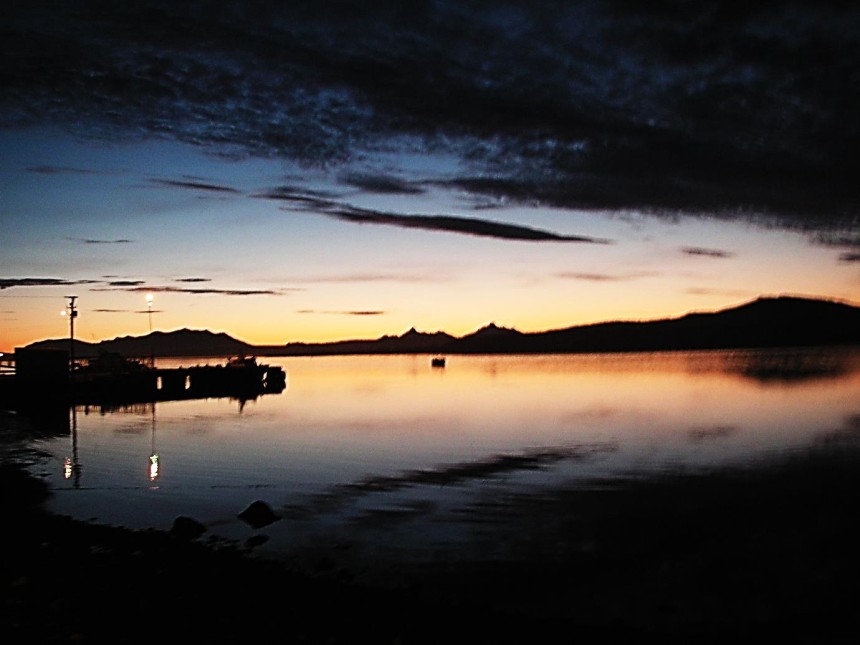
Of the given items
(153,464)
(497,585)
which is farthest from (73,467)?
(497,585)

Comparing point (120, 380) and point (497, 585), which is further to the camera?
point (120, 380)

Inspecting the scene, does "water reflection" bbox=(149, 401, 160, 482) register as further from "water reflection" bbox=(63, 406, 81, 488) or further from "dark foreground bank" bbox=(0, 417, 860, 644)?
"dark foreground bank" bbox=(0, 417, 860, 644)

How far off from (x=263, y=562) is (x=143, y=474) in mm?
13731

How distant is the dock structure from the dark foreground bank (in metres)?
33.8

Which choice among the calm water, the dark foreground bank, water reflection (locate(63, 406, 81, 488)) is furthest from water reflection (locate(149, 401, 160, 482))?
Answer: the dark foreground bank

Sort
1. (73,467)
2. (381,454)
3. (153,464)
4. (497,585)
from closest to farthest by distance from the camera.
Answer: (497,585)
(73,467)
(153,464)
(381,454)

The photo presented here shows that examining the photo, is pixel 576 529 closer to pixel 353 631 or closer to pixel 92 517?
pixel 353 631

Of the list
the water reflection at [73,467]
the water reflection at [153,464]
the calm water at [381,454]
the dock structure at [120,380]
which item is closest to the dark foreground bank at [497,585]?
the calm water at [381,454]

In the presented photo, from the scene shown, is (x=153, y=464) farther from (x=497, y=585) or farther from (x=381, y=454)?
(x=497, y=585)

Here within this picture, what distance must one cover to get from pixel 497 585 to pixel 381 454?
63.6ft

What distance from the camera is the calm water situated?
1916 cm

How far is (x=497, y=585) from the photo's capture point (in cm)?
1376

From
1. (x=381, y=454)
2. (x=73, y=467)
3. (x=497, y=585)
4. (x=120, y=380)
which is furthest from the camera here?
(x=120, y=380)

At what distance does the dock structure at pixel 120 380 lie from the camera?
167 feet
